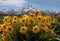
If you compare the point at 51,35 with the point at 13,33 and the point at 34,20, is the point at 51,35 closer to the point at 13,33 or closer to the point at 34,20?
the point at 34,20

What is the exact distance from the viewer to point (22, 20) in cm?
513

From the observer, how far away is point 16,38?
5.15 m

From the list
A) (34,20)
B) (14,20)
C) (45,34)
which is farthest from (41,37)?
(14,20)

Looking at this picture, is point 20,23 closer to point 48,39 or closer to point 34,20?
point 34,20

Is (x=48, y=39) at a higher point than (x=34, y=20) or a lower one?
lower

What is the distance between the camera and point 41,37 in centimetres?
506

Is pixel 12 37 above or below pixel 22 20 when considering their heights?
below

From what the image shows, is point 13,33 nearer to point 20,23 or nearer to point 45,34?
point 20,23

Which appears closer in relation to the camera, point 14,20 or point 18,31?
point 18,31

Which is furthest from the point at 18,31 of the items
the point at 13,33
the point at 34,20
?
the point at 34,20

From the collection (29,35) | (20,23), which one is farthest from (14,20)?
(29,35)

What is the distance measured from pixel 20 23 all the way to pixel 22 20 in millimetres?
114

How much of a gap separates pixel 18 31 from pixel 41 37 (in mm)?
504

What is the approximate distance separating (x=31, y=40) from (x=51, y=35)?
46 cm
